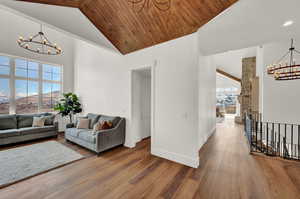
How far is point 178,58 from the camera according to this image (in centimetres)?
282

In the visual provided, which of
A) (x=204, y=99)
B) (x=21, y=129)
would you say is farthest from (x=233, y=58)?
(x=21, y=129)

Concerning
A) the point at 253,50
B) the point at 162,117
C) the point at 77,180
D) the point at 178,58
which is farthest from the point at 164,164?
the point at 253,50

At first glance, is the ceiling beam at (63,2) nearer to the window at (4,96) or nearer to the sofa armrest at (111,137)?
the sofa armrest at (111,137)

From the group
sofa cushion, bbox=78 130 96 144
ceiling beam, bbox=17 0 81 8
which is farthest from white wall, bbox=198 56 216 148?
ceiling beam, bbox=17 0 81 8

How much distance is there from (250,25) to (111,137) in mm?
4016

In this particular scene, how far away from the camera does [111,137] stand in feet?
11.0

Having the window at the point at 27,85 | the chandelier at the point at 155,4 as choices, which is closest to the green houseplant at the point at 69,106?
the window at the point at 27,85

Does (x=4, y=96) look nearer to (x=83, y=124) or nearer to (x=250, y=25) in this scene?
(x=83, y=124)

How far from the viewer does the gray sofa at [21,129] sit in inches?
145

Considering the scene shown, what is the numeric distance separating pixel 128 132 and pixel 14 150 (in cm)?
310

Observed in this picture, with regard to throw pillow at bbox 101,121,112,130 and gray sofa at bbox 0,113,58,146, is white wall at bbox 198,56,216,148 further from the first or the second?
gray sofa at bbox 0,113,58,146

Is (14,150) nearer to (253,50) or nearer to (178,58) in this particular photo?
(178,58)

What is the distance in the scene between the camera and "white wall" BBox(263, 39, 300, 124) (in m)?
4.21

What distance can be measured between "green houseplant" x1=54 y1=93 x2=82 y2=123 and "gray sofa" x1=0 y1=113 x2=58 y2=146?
442mm
